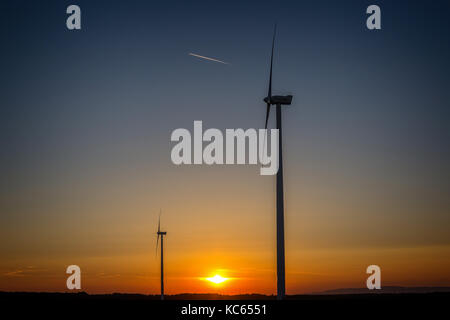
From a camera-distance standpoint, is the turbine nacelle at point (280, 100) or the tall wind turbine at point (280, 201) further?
the turbine nacelle at point (280, 100)

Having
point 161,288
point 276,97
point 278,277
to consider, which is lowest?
point 161,288

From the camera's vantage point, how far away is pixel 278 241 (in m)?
54.9

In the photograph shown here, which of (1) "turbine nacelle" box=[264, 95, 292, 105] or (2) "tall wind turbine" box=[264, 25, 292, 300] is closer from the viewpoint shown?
(2) "tall wind turbine" box=[264, 25, 292, 300]

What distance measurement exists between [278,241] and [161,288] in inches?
2228

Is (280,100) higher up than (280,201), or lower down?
higher up

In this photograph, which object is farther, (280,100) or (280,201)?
(280,100)

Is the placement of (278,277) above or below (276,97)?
below
